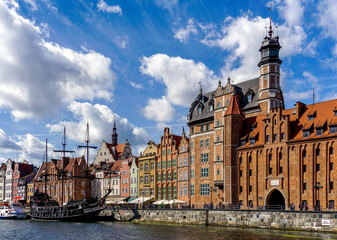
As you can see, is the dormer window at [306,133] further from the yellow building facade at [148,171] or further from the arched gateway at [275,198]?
the yellow building facade at [148,171]

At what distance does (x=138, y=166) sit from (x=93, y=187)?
96.3 ft

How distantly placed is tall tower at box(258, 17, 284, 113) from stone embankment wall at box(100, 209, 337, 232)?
20.5 meters

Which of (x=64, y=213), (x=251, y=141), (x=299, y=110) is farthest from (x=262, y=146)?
(x=64, y=213)

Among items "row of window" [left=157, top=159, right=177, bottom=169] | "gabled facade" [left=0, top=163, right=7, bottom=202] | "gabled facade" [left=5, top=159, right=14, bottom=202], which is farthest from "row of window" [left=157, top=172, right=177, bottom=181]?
"gabled facade" [left=0, top=163, right=7, bottom=202]

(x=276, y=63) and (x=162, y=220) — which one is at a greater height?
(x=276, y=63)

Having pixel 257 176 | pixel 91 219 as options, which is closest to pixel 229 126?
pixel 257 176

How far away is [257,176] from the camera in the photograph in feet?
233

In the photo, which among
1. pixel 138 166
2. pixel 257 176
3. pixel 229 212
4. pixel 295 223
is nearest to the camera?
pixel 295 223

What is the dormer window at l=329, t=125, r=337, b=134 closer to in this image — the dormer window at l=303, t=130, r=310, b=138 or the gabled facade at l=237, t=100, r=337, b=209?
the gabled facade at l=237, t=100, r=337, b=209

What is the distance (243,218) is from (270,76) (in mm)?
26285

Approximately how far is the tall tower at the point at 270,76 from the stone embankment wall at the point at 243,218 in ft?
67.1

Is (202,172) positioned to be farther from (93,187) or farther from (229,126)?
(93,187)

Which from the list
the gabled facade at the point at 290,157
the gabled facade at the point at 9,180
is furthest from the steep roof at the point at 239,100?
the gabled facade at the point at 9,180

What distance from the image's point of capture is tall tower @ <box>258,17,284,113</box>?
75.4 metres
